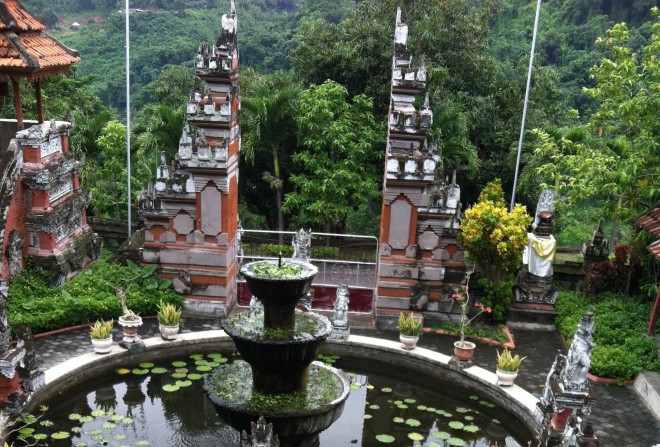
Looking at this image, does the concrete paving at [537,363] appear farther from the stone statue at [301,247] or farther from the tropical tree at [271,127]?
the tropical tree at [271,127]

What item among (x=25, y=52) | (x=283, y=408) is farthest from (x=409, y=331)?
(x=25, y=52)

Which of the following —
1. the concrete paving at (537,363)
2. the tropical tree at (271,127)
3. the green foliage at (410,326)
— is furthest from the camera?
the tropical tree at (271,127)

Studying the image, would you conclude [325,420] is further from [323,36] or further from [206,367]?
[323,36]

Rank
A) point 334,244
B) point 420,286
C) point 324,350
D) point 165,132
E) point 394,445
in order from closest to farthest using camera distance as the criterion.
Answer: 1. point 394,445
2. point 324,350
3. point 420,286
4. point 165,132
5. point 334,244

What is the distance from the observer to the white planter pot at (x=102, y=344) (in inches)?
529

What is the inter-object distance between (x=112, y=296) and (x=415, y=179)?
7481 mm

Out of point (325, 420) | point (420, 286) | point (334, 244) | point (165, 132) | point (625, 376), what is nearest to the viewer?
point (325, 420)

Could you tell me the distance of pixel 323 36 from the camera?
23.2 m

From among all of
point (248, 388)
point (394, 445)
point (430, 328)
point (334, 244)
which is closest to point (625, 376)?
point (430, 328)

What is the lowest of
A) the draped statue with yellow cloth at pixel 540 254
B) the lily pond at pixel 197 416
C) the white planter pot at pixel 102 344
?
→ the lily pond at pixel 197 416

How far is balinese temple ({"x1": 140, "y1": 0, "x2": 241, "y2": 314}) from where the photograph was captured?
15.5 meters

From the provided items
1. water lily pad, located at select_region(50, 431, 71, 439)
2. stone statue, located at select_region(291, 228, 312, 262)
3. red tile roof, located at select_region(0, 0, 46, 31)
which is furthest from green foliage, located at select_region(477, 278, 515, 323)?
red tile roof, located at select_region(0, 0, 46, 31)

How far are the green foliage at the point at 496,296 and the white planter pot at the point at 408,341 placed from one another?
251cm

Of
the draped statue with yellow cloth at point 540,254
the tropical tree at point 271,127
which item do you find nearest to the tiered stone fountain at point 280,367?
the draped statue with yellow cloth at point 540,254
